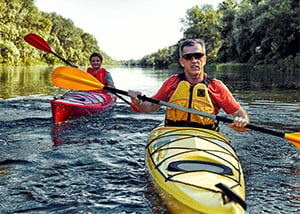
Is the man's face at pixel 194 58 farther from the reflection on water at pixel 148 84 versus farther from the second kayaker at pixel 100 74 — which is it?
the reflection on water at pixel 148 84

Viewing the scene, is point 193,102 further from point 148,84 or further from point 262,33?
point 262,33

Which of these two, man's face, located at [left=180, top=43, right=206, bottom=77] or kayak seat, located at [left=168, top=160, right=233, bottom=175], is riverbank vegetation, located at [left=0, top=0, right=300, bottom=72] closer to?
man's face, located at [left=180, top=43, right=206, bottom=77]

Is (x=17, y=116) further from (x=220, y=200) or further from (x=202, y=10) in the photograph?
(x=202, y=10)

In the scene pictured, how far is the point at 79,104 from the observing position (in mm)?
6391

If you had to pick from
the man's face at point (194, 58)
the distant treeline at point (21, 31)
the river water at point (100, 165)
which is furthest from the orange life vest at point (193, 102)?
the distant treeline at point (21, 31)

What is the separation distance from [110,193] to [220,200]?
121 centimetres

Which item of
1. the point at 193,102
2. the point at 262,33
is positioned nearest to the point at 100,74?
the point at 193,102

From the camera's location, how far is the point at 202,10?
204 feet

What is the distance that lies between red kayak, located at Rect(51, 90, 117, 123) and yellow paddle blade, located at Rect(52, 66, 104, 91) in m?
1.37

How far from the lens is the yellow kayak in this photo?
2248 mm

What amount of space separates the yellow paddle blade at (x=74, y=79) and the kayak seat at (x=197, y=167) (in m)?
2.10

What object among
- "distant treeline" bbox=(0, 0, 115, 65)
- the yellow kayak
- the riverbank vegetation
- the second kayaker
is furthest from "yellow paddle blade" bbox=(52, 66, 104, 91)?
"distant treeline" bbox=(0, 0, 115, 65)

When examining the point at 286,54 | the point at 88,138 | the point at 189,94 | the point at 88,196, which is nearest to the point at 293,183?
the point at 189,94

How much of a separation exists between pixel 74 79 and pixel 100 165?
54.4 inches
